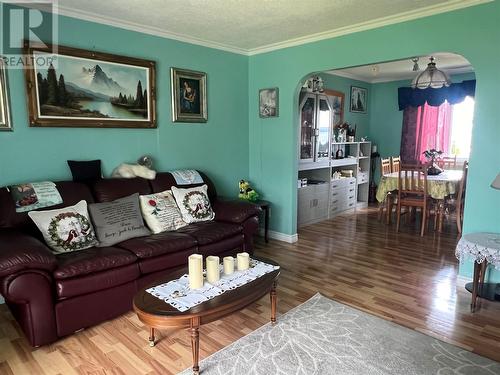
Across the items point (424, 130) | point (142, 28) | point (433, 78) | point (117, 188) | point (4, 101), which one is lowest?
point (117, 188)

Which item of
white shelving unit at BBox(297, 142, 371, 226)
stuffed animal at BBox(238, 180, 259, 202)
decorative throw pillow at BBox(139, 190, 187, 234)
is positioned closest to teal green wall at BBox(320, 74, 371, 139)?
white shelving unit at BBox(297, 142, 371, 226)

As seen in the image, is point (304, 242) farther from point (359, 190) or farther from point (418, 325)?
point (359, 190)

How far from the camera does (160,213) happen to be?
3.10m

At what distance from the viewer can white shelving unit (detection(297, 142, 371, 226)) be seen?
5172mm

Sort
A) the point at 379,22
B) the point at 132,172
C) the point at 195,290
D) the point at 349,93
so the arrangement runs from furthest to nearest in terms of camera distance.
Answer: the point at 349,93, the point at 132,172, the point at 379,22, the point at 195,290

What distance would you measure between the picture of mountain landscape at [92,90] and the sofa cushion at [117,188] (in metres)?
0.63

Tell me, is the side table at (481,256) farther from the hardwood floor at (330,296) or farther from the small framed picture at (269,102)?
the small framed picture at (269,102)

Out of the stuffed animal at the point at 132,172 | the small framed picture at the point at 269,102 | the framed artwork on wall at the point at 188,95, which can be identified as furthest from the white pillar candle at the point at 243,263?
the small framed picture at the point at 269,102

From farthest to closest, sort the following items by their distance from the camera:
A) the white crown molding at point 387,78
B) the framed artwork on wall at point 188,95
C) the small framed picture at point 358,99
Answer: the small framed picture at point 358,99 → the white crown molding at point 387,78 → the framed artwork on wall at point 188,95

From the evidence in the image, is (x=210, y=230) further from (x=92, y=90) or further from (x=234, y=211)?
(x=92, y=90)

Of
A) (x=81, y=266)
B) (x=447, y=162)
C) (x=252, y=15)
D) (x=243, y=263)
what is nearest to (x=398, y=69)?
(x=447, y=162)

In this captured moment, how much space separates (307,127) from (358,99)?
2021 millimetres

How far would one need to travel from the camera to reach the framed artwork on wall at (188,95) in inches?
149

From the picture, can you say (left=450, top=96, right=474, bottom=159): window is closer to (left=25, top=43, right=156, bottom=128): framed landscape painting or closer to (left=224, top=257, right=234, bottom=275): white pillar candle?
(left=25, top=43, right=156, bottom=128): framed landscape painting
